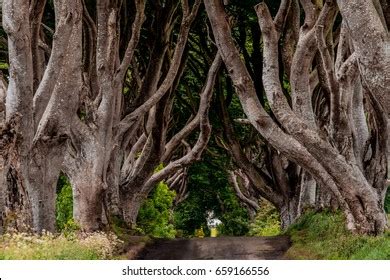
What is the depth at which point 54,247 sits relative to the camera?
10.0 m

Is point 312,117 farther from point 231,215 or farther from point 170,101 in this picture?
point 231,215

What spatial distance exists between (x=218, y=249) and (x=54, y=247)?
5087 millimetres

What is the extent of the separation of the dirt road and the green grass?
462mm

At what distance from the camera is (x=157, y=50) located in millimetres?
17297

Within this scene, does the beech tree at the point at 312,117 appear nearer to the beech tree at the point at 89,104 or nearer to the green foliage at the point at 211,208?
the beech tree at the point at 89,104

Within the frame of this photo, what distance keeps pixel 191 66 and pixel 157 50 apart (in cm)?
456

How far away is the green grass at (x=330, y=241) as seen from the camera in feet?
34.7

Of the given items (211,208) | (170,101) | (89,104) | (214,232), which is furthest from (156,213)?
(211,208)

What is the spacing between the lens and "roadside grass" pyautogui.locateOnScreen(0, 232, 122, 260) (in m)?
9.05

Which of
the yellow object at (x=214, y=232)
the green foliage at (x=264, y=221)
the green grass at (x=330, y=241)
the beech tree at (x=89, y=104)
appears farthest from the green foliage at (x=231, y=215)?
the green grass at (x=330, y=241)

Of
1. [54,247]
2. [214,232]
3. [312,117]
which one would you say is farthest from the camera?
[214,232]

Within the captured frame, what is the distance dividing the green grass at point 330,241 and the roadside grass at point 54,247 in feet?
12.6

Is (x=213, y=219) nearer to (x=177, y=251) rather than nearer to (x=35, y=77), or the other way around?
(x=177, y=251)

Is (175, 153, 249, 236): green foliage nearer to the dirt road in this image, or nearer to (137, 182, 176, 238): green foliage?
(137, 182, 176, 238): green foliage
